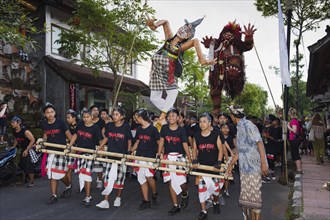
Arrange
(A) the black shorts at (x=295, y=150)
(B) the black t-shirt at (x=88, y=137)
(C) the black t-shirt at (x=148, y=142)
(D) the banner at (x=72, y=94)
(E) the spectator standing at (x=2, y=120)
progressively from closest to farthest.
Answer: (C) the black t-shirt at (x=148, y=142)
(B) the black t-shirt at (x=88, y=137)
(A) the black shorts at (x=295, y=150)
(E) the spectator standing at (x=2, y=120)
(D) the banner at (x=72, y=94)

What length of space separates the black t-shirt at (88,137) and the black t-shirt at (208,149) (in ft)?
6.47

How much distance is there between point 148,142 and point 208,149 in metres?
1.10

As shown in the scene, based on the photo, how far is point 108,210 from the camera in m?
5.12

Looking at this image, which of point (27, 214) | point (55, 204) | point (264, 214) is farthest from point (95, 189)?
point (264, 214)

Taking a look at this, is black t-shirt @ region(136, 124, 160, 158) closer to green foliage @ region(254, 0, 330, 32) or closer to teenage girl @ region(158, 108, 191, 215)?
teenage girl @ region(158, 108, 191, 215)

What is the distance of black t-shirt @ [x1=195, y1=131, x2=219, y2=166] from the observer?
4.85 m

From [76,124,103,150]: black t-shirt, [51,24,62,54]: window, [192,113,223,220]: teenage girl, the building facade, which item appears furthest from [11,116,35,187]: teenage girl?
[51,24,62,54]: window

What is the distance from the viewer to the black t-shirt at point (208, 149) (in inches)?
191

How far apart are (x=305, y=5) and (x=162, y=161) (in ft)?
50.1

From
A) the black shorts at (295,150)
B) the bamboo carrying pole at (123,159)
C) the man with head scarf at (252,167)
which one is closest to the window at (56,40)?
the bamboo carrying pole at (123,159)

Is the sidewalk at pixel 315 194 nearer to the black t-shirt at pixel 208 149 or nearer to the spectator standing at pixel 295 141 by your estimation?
the spectator standing at pixel 295 141

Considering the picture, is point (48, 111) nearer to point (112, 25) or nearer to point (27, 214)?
point (27, 214)

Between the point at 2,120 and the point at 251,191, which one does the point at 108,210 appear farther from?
the point at 2,120

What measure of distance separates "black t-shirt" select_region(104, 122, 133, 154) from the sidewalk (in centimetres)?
313
